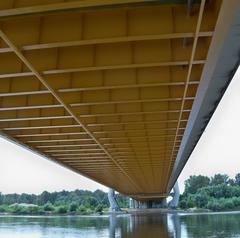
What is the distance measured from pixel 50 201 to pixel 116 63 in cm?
16075

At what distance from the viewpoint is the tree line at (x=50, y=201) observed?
125 metres

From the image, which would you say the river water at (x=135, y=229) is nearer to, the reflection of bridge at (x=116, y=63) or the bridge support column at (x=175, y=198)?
the reflection of bridge at (x=116, y=63)

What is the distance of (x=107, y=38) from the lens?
27.7 ft

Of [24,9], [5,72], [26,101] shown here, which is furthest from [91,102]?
[24,9]

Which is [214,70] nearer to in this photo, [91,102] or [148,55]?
[148,55]

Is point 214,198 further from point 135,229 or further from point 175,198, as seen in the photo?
point 135,229

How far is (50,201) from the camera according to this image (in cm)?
16275

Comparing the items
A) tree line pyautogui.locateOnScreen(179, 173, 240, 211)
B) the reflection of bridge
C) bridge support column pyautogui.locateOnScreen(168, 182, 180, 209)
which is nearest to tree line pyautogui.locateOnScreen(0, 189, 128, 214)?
bridge support column pyautogui.locateOnScreen(168, 182, 180, 209)

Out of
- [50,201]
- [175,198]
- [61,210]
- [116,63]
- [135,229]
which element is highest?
[50,201]

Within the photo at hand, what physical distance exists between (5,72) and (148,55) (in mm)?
4077

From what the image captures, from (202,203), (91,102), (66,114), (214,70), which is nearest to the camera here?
(214,70)

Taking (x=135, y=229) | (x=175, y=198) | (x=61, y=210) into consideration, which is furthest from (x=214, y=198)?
(x=135, y=229)

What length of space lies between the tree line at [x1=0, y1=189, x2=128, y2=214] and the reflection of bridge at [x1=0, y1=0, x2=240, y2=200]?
106099 millimetres

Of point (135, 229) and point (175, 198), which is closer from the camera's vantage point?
point (135, 229)
